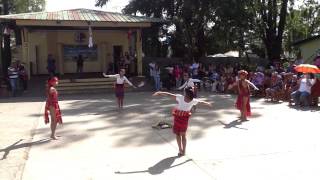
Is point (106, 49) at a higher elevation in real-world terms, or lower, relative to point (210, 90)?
higher

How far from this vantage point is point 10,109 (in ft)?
57.0

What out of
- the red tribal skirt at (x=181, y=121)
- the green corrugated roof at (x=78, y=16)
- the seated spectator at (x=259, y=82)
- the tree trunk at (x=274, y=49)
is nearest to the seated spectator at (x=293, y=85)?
the seated spectator at (x=259, y=82)

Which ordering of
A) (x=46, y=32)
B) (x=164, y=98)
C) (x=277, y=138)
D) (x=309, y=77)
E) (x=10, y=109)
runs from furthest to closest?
(x=46, y=32)
(x=164, y=98)
(x=10, y=109)
(x=309, y=77)
(x=277, y=138)

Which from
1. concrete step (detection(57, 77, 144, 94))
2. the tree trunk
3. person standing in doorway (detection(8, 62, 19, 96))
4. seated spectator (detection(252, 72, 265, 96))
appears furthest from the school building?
the tree trunk

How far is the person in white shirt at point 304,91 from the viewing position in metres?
15.9

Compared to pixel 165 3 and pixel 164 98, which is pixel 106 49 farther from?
pixel 164 98

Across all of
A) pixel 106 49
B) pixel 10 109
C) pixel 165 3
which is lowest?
pixel 10 109

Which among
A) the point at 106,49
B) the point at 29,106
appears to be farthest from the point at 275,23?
the point at 29,106

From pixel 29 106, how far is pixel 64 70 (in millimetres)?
12045

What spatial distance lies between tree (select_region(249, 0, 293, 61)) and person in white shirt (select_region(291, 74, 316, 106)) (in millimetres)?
17069

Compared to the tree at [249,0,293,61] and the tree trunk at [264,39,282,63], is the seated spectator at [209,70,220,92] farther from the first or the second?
the tree trunk at [264,39,282,63]

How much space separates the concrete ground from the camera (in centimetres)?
780

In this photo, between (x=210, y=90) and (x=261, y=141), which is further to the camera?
(x=210, y=90)

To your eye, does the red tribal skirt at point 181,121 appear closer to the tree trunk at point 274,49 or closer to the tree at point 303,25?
the tree trunk at point 274,49
